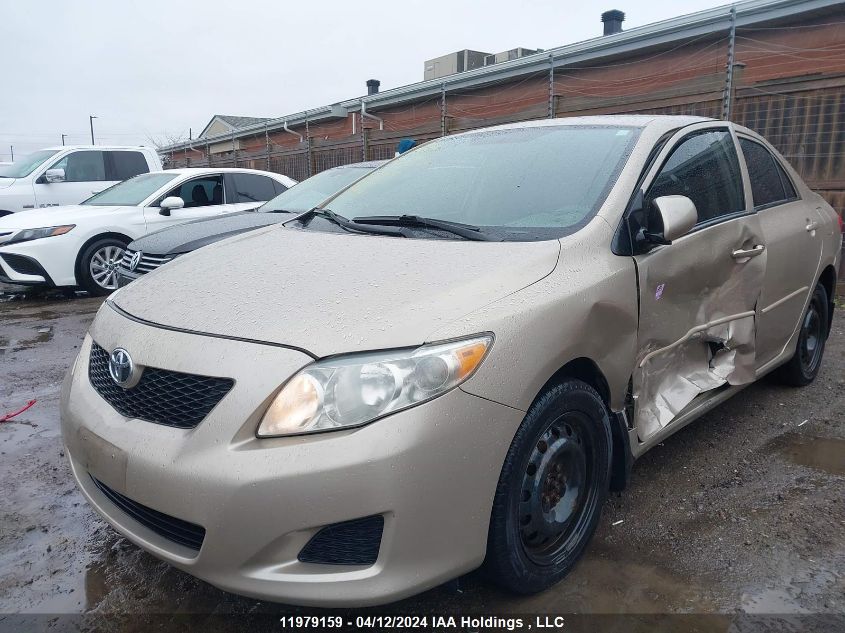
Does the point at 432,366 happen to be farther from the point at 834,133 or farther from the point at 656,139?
the point at 834,133

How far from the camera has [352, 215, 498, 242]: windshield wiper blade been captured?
8.25 feet

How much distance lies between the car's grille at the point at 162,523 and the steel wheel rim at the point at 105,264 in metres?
6.56

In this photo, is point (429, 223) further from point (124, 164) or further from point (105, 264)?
point (124, 164)

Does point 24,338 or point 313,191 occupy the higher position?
point 313,191

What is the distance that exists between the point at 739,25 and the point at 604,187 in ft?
25.5

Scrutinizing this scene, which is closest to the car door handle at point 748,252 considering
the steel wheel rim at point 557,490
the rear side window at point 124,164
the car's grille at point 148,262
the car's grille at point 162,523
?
the steel wheel rim at point 557,490

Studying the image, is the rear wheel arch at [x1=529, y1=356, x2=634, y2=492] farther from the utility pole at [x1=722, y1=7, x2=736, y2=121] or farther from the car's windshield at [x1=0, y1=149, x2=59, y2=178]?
the car's windshield at [x1=0, y1=149, x2=59, y2=178]

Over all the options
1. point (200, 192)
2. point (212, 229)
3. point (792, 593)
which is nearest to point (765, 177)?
point (792, 593)

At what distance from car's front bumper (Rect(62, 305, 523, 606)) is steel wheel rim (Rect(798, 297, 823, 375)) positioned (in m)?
3.12

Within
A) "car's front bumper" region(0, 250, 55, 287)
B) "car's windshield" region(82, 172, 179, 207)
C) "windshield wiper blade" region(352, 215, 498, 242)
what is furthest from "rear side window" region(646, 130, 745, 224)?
"car's front bumper" region(0, 250, 55, 287)

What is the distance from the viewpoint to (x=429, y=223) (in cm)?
270

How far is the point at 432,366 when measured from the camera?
1811 millimetres

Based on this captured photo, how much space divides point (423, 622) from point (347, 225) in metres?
1.69

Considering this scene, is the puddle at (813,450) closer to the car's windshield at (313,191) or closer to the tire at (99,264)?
the car's windshield at (313,191)
